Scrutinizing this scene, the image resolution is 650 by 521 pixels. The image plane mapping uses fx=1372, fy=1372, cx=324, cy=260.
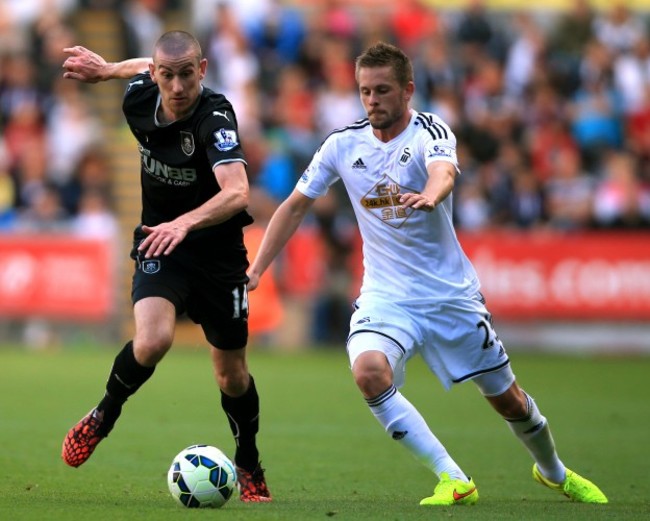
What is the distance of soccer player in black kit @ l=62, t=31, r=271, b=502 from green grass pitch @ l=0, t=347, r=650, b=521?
1.48 ft

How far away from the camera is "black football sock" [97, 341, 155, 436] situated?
23.9 ft

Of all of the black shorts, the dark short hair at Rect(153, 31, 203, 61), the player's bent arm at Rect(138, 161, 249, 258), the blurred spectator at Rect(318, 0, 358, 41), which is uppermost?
the dark short hair at Rect(153, 31, 203, 61)

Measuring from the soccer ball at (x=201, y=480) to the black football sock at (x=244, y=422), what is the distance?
694 millimetres

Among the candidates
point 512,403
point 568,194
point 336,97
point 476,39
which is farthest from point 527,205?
point 512,403

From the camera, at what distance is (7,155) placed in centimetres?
2041

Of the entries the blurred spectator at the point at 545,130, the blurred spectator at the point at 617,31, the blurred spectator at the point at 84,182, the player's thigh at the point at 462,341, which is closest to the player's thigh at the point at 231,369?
the player's thigh at the point at 462,341

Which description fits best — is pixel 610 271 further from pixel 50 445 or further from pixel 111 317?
pixel 50 445

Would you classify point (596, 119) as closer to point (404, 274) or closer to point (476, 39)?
point (476, 39)

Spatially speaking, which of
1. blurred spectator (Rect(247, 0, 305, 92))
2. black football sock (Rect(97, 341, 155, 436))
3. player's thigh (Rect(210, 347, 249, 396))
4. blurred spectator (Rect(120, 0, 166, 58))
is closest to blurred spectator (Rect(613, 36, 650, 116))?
blurred spectator (Rect(247, 0, 305, 92))

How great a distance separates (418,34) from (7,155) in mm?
7209

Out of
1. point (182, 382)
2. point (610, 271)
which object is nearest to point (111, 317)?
point (182, 382)

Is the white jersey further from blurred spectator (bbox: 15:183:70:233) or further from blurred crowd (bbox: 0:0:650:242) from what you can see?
blurred spectator (bbox: 15:183:70:233)

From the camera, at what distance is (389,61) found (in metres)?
7.43

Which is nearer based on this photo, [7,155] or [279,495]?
[279,495]
